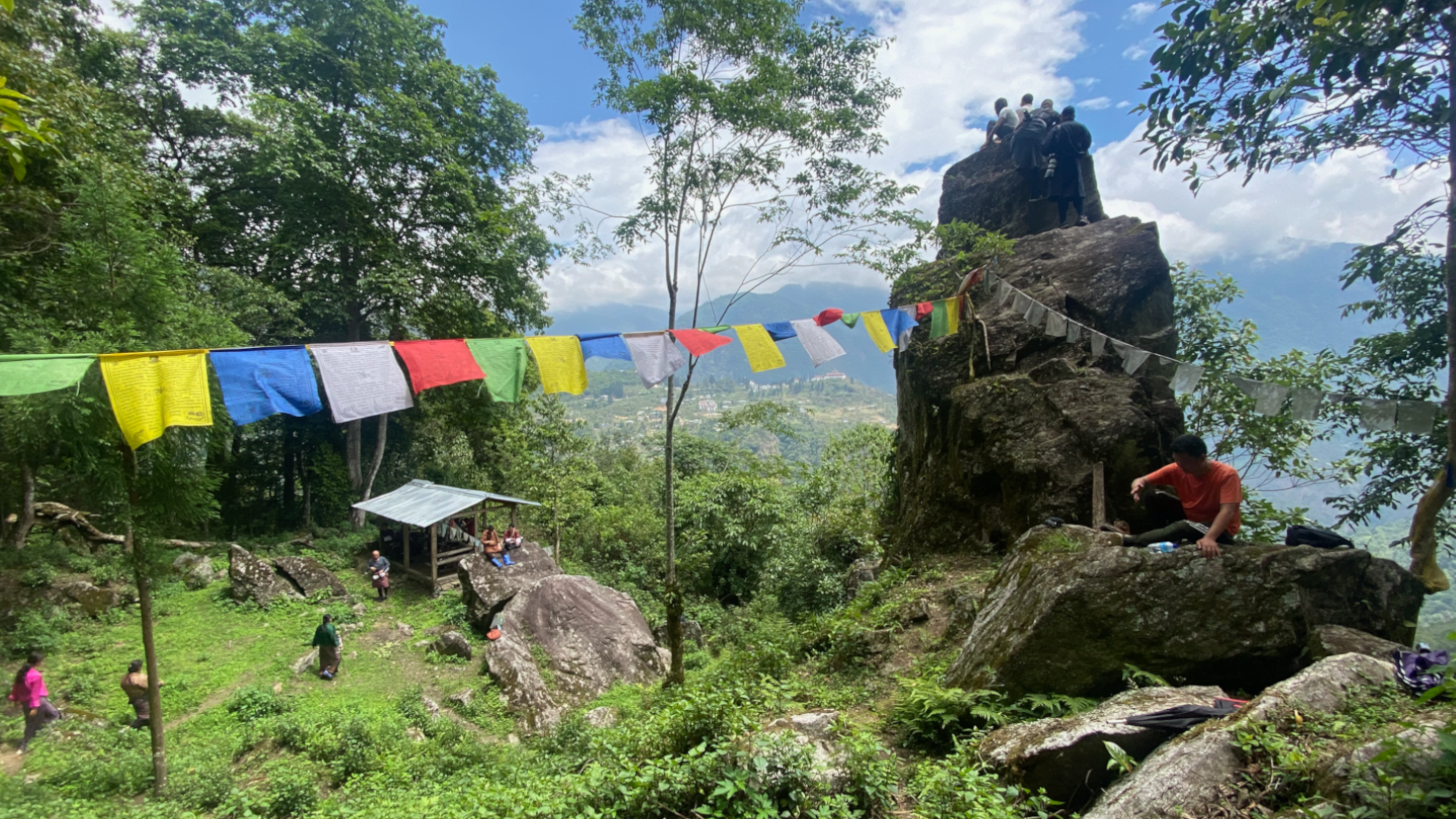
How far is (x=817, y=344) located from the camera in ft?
25.6

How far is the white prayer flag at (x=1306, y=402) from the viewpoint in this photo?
235 inches

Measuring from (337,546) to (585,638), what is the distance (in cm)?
1045

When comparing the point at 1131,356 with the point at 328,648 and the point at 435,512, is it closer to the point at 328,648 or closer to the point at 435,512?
the point at 328,648

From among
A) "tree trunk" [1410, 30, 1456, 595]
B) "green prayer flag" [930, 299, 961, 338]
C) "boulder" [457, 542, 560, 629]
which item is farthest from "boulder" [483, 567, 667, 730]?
"tree trunk" [1410, 30, 1456, 595]

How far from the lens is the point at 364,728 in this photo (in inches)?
300

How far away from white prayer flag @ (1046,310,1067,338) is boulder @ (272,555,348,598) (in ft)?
51.5

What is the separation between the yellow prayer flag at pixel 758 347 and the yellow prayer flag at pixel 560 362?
1907mm

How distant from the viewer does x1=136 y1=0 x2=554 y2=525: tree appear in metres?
15.5

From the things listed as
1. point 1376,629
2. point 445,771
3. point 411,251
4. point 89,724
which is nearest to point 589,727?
point 445,771

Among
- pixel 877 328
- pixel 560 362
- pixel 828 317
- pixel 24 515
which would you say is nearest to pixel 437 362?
pixel 560 362

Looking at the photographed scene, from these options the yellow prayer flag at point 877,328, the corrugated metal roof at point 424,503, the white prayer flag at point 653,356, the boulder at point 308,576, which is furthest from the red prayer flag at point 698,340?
the boulder at point 308,576

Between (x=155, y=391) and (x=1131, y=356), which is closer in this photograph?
(x=155, y=391)

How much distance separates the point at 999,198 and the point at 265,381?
12.2m

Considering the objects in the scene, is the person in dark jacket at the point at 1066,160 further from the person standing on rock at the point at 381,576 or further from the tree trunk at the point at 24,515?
the tree trunk at the point at 24,515
